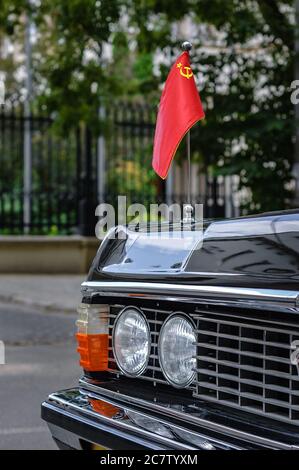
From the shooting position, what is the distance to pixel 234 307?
8.04 ft

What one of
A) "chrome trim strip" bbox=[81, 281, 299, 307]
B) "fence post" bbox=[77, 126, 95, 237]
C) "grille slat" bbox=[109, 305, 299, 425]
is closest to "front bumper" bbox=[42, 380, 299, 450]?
"grille slat" bbox=[109, 305, 299, 425]

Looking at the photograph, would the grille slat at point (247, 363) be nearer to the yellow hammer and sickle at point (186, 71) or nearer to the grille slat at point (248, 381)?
A: the grille slat at point (248, 381)

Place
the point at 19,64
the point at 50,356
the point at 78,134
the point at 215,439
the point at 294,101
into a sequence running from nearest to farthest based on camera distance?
1. the point at 215,439
2. the point at 50,356
3. the point at 294,101
4. the point at 78,134
5. the point at 19,64

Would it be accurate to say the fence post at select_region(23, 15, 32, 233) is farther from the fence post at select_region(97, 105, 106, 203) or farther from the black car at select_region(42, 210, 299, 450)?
the black car at select_region(42, 210, 299, 450)

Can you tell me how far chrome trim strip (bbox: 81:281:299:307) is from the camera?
7.44ft

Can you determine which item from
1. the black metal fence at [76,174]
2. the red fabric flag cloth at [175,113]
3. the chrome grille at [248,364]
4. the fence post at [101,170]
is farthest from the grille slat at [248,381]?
the fence post at [101,170]

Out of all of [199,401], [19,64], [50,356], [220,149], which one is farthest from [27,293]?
[19,64]

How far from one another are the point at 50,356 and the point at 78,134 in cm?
799

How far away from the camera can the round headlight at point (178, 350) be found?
2.66m

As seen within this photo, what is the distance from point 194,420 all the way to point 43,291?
9450 mm

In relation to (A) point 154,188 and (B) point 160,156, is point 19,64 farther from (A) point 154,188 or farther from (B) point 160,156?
(B) point 160,156

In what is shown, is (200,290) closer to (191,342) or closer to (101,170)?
(191,342)

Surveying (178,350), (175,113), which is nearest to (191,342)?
(178,350)

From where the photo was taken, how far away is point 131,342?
9.64 ft
